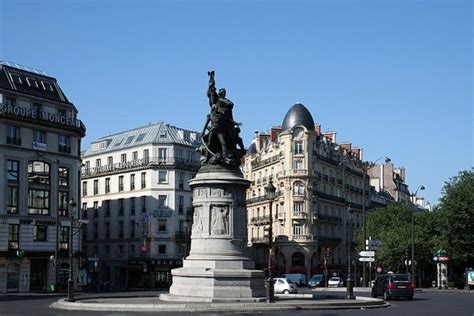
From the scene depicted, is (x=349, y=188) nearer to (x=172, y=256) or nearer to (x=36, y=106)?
(x=172, y=256)

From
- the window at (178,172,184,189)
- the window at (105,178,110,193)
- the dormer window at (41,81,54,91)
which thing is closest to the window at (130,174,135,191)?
the window at (105,178,110,193)

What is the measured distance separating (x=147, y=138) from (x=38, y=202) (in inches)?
1147

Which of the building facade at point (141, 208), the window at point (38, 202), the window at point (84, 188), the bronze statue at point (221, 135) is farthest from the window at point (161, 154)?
the bronze statue at point (221, 135)

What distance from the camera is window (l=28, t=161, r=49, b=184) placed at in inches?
2729

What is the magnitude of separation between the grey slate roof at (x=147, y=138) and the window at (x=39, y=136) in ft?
81.7

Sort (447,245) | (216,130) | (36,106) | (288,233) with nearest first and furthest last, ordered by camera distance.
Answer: (216,130)
(36,106)
(447,245)
(288,233)

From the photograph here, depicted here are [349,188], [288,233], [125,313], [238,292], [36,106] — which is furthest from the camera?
[349,188]

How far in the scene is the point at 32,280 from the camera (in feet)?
226

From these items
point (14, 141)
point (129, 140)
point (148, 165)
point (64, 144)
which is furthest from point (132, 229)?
point (14, 141)

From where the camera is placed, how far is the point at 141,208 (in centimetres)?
9338

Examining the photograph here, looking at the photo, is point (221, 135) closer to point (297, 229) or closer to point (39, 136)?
point (39, 136)

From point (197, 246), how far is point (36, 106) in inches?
1536

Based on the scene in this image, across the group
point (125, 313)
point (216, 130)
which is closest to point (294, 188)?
point (216, 130)

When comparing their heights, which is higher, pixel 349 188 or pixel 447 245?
pixel 349 188
